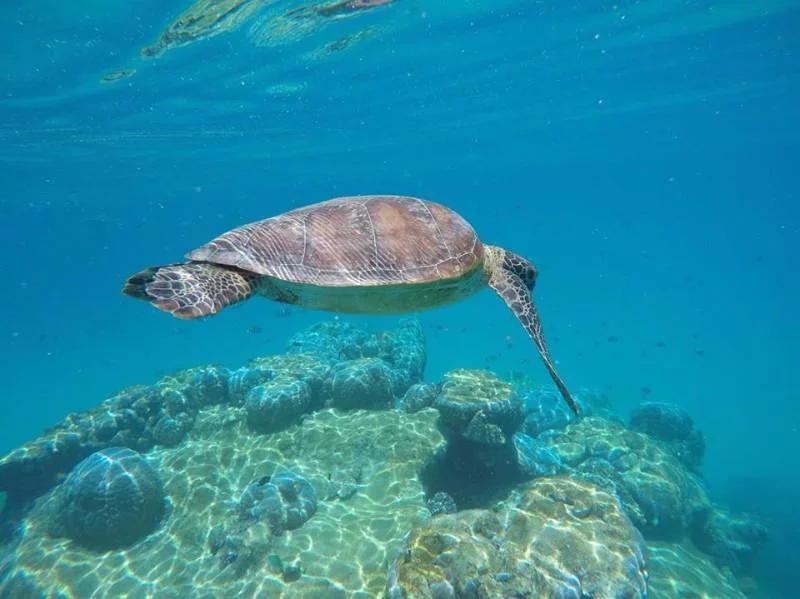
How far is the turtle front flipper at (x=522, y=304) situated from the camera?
233 inches

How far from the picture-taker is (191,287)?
453 cm

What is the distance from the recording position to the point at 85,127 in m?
27.9

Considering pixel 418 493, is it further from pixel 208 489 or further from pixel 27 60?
pixel 27 60

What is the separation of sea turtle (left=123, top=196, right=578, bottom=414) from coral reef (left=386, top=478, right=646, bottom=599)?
6.50 ft

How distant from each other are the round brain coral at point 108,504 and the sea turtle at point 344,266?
17.7 feet

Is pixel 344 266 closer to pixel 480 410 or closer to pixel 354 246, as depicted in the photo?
pixel 354 246

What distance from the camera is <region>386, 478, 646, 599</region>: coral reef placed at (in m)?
5.08

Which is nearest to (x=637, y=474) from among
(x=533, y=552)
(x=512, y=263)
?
(x=533, y=552)

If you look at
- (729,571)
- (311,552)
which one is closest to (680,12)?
(729,571)

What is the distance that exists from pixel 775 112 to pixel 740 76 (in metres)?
14.7

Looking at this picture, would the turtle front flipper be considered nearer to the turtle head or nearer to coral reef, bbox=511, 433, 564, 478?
the turtle head

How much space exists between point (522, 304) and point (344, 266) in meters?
2.67

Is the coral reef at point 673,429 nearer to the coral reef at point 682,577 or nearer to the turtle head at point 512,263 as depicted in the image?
the coral reef at point 682,577

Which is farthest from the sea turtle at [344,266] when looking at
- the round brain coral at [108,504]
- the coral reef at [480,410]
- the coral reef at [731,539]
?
the coral reef at [731,539]
